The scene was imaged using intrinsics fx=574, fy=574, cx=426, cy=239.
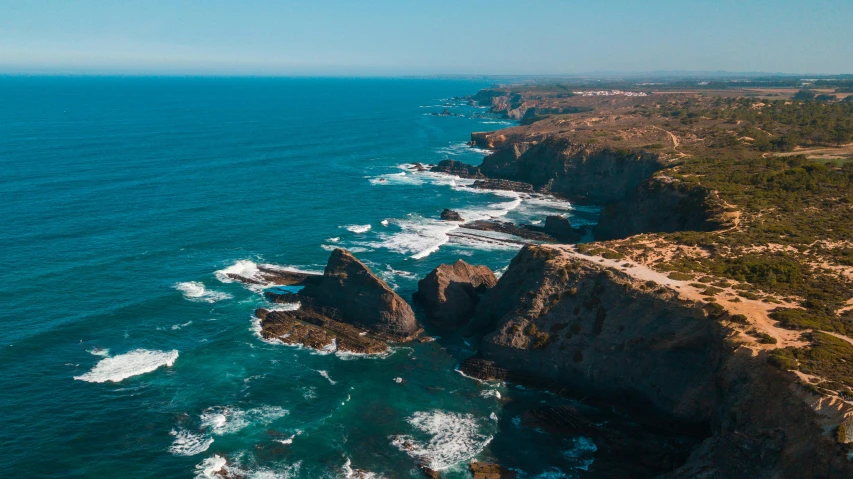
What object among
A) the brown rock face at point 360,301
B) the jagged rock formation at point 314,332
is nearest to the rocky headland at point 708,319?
the brown rock face at point 360,301

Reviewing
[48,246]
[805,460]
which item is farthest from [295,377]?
[48,246]

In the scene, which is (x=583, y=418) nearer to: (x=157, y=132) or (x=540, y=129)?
(x=540, y=129)

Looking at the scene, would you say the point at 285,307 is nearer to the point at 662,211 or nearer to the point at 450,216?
the point at 450,216

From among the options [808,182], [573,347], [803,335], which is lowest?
[573,347]

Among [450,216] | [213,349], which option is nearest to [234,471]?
[213,349]

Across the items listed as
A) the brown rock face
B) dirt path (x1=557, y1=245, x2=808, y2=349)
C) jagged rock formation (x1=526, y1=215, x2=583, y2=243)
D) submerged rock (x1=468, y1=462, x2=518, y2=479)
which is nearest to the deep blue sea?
submerged rock (x1=468, y1=462, x2=518, y2=479)

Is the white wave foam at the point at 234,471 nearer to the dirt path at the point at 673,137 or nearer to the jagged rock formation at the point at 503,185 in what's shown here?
the jagged rock formation at the point at 503,185

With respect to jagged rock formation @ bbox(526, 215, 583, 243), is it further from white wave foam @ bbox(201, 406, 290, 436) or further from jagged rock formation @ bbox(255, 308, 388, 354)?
white wave foam @ bbox(201, 406, 290, 436)
